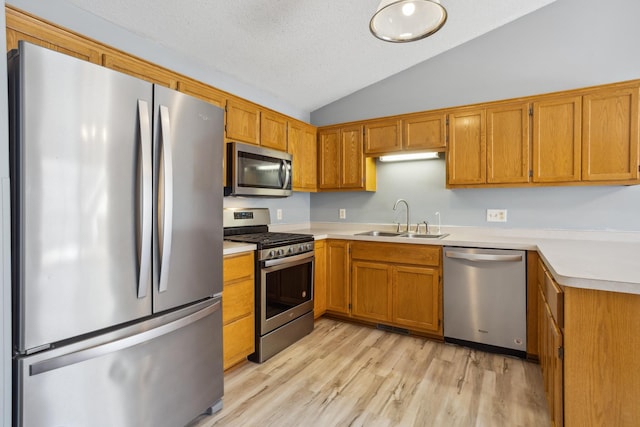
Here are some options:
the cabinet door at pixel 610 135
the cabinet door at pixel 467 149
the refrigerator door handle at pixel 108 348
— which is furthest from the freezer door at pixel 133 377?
the cabinet door at pixel 610 135

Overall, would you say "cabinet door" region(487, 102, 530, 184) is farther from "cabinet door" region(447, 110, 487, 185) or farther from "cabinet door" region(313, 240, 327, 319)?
"cabinet door" region(313, 240, 327, 319)

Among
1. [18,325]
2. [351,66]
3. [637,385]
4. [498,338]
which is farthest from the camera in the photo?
[351,66]

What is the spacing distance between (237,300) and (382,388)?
3.81ft

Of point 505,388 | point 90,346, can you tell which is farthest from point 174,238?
point 505,388

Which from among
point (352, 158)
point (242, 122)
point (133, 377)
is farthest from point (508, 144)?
point (133, 377)

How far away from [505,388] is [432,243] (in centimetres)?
116

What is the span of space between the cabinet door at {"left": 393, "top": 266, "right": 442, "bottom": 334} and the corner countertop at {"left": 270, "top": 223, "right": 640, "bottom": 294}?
0.29 meters

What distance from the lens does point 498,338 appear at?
99.7 inches

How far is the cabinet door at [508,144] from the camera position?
8.84 feet

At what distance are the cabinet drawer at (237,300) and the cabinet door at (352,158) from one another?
1733mm

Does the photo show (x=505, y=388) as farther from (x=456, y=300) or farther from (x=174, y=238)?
(x=174, y=238)

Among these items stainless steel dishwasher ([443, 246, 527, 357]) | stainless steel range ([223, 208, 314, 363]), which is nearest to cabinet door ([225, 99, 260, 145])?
stainless steel range ([223, 208, 314, 363])

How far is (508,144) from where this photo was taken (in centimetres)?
276

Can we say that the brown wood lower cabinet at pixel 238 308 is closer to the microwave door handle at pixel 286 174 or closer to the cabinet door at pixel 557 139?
the microwave door handle at pixel 286 174
